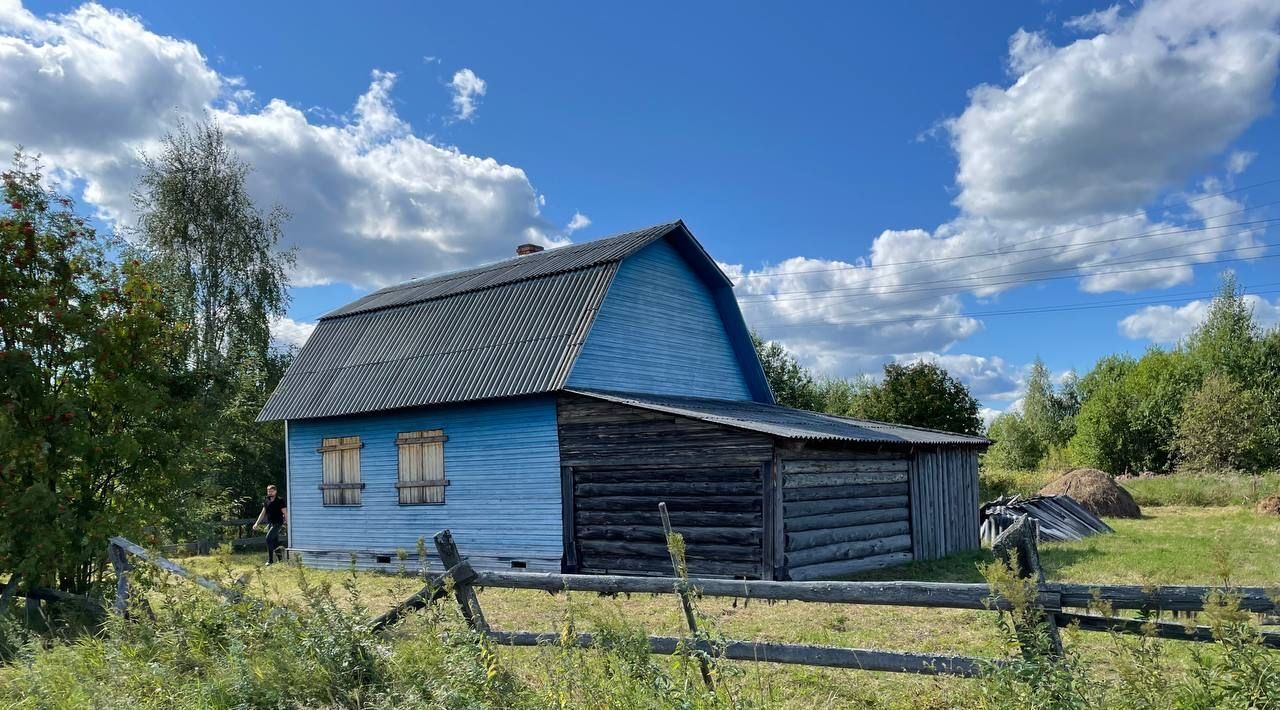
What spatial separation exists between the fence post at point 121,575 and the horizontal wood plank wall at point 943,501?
1246 cm

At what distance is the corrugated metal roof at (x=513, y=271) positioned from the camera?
53.9ft

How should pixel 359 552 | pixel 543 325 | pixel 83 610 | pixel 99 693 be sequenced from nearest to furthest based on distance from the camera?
pixel 99 693, pixel 83 610, pixel 543 325, pixel 359 552

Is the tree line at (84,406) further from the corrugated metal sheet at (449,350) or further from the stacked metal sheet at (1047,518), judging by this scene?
the stacked metal sheet at (1047,518)

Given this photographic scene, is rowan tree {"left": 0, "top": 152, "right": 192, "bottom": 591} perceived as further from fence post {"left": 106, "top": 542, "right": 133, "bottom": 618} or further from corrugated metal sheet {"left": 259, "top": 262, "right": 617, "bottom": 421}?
corrugated metal sheet {"left": 259, "top": 262, "right": 617, "bottom": 421}

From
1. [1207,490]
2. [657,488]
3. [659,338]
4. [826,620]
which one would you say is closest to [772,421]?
[657,488]

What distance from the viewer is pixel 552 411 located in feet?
48.1

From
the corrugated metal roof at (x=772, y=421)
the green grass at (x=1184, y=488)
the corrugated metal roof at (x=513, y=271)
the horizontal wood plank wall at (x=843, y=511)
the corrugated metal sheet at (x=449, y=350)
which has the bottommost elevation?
the green grass at (x=1184, y=488)

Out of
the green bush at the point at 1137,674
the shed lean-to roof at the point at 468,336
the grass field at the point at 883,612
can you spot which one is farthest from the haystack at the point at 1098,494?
the green bush at the point at 1137,674

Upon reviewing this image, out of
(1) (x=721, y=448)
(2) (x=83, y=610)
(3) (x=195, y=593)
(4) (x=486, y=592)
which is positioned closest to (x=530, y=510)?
(4) (x=486, y=592)

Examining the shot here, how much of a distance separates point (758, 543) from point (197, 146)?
2433cm

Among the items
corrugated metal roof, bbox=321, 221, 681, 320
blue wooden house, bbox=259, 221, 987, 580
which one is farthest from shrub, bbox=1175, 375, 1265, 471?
corrugated metal roof, bbox=321, 221, 681, 320

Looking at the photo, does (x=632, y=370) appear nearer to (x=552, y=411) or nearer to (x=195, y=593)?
(x=552, y=411)

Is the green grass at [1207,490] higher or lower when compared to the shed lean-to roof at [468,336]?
lower

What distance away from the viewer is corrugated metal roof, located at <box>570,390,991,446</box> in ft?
41.0
